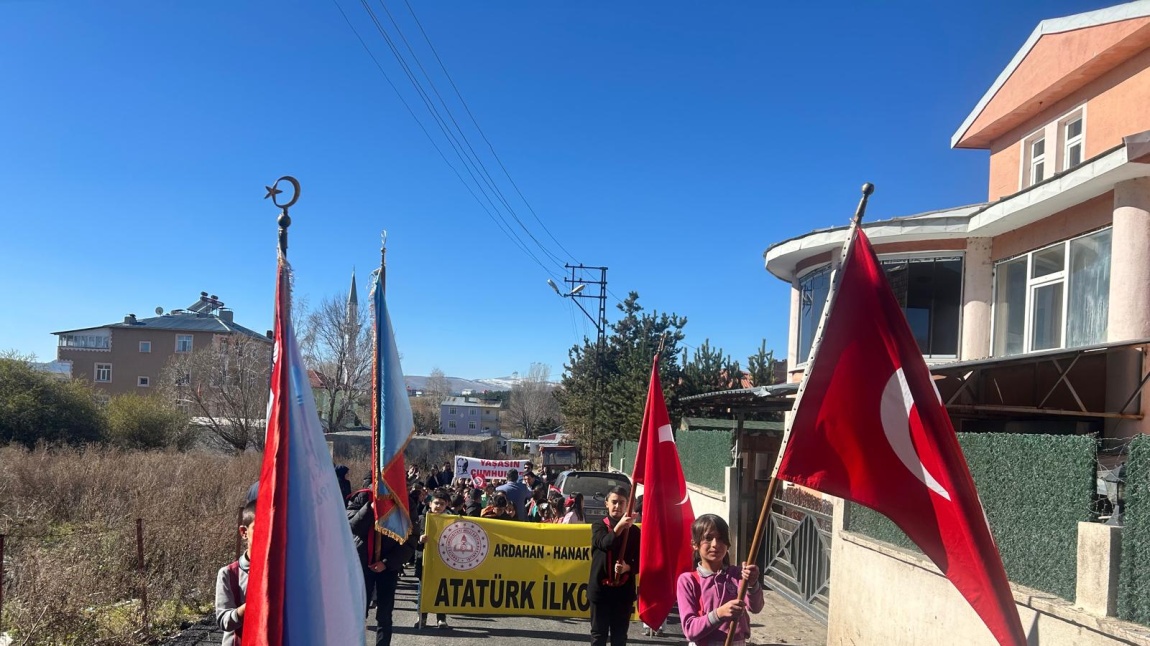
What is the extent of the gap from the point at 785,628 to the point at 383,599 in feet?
16.2

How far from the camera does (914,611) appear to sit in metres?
6.32

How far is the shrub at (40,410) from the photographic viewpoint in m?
28.3

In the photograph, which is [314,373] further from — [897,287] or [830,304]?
[830,304]

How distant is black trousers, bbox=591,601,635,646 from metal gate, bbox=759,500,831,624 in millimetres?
3703

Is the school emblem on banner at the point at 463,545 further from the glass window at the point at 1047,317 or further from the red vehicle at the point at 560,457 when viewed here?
the red vehicle at the point at 560,457

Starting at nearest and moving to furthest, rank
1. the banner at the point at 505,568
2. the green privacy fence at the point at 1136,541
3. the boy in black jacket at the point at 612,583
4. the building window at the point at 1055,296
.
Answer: the green privacy fence at the point at 1136,541 → the boy in black jacket at the point at 612,583 → the banner at the point at 505,568 → the building window at the point at 1055,296

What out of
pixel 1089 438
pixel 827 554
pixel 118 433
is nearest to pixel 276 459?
pixel 1089 438

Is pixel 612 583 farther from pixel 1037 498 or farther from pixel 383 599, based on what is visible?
pixel 1037 498

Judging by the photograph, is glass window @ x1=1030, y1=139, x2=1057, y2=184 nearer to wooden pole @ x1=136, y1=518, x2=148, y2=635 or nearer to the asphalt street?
the asphalt street

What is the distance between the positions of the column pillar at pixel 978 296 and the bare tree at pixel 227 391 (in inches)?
1150

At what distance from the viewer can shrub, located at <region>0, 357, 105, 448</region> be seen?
28.3m

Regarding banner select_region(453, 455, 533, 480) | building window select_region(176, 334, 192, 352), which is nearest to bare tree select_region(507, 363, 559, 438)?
building window select_region(176, 334, 192, 352)

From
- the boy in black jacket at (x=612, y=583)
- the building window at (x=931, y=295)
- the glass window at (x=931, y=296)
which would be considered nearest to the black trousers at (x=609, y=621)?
the boy in black jacket at (x=612, y=583)

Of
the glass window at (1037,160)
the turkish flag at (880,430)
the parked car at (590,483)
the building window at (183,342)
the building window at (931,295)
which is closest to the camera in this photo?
the turkish flag at (880,430)
